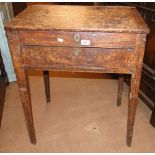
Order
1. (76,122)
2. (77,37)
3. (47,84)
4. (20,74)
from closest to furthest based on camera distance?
1. (77,37)
2. (20,74)
3. (76,122)
4. (47,84)

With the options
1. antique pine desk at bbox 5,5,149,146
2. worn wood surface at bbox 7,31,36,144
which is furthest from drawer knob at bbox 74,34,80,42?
worn wood surface at bbox 7,31,36,144

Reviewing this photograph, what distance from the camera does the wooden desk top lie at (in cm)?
84

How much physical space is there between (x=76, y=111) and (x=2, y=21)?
0.99m

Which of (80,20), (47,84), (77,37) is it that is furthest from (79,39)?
(47,84)

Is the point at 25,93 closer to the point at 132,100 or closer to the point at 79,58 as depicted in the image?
the point at 79,58

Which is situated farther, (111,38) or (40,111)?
(40,111)

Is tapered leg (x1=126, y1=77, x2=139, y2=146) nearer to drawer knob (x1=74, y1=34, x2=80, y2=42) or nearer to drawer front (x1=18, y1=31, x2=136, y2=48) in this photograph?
drawer front (x1=18, y1=31, x2=136, y2=48)

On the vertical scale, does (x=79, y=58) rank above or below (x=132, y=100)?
above

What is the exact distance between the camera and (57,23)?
889mm

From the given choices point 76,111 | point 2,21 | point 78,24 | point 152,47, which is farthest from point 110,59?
point 2,21

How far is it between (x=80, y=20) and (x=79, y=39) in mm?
127

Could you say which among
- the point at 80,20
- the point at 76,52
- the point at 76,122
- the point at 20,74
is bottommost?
the point at 76,122

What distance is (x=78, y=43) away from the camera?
0.87 m

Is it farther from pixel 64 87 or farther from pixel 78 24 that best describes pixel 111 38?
pixel 64 87
